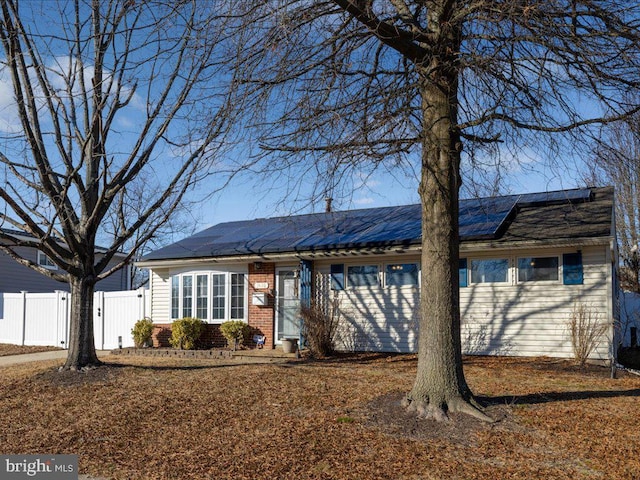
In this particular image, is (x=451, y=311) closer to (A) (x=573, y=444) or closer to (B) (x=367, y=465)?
(A) (x=573, y=444)

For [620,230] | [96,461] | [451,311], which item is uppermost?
[620,230]

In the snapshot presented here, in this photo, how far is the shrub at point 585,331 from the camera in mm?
11625

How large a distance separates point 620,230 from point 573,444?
25.2 m

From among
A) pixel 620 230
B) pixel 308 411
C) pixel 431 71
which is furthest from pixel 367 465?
pixel 620 230

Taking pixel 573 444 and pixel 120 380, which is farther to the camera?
pixel 120 380

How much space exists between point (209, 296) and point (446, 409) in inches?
437

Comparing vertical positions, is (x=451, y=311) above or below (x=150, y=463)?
above

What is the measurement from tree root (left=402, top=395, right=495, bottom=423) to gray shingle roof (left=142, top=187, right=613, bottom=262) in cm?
470

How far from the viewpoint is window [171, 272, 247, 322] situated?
16688mm

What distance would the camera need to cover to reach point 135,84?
1108cm

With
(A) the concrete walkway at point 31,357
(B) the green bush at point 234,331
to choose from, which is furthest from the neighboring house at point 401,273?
(A) the concrete walkway at point 31,357

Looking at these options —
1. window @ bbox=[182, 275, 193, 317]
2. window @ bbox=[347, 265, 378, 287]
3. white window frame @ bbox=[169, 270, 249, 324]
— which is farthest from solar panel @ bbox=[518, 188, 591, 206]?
window @ bbox=[182, 275, 193, 317]

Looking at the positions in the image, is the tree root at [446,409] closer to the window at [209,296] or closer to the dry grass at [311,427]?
the dry grass at [311,427]

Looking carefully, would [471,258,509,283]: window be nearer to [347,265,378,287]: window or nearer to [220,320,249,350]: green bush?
[347,265,378,287]: window
